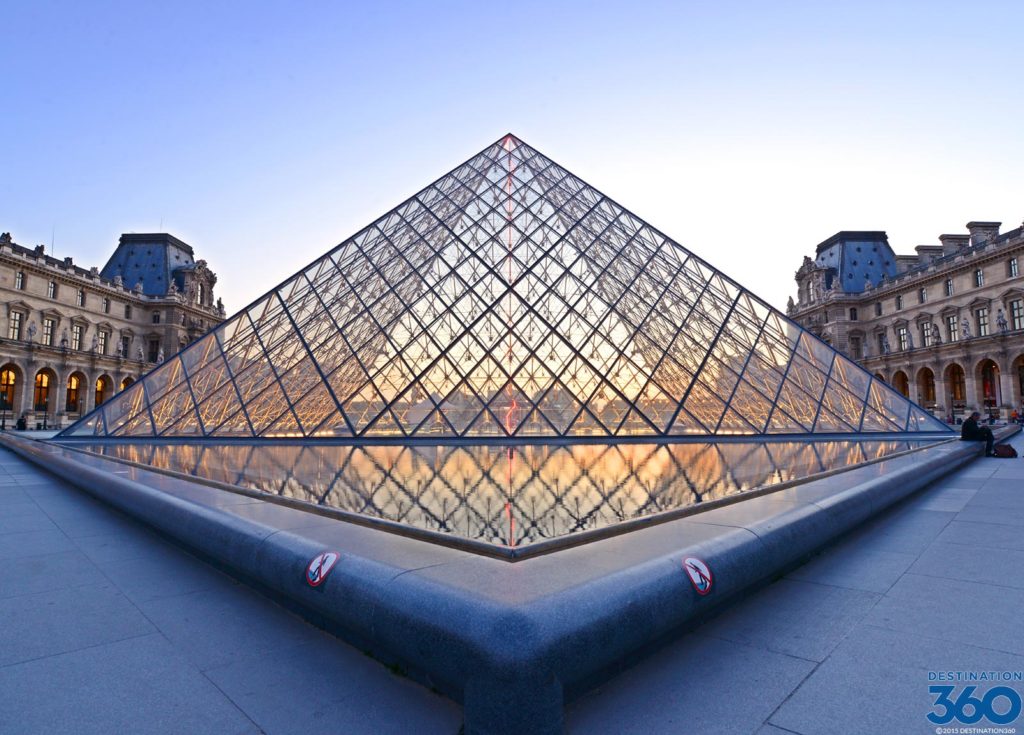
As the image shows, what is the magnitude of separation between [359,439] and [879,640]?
12.6 metres

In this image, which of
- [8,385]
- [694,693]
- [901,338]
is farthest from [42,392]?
[901,338]

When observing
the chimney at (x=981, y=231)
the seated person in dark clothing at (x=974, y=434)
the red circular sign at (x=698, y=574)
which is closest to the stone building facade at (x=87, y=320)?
the red circular sign at (x=698, y=574)

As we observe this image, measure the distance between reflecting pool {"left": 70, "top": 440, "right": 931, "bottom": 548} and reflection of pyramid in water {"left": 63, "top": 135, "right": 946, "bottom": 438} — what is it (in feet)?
13.5

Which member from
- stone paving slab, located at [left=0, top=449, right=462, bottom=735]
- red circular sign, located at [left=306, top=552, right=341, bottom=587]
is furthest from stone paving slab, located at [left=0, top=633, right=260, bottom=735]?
red circular sign, located at [left=306, top=552, right=341, bottom=587]

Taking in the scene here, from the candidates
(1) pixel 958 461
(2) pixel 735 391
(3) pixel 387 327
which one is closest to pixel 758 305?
(2) pixel 735 391

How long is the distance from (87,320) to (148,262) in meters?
14.7

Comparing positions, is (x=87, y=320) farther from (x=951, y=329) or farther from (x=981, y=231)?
(x=981, y=231)

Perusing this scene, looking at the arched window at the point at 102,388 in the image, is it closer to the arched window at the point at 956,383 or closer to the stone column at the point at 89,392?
the stone column at the point at 89,392

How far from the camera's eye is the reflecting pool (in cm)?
401

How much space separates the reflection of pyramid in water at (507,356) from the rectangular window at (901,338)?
1520 inches

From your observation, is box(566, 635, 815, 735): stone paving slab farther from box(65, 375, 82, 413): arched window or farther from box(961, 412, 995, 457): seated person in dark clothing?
box(65, 375, 82, 413): arched window

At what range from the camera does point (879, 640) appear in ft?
8.10

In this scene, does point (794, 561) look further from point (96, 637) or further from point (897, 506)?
point (96, 637)

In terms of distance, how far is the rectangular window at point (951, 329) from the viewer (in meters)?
41.4
